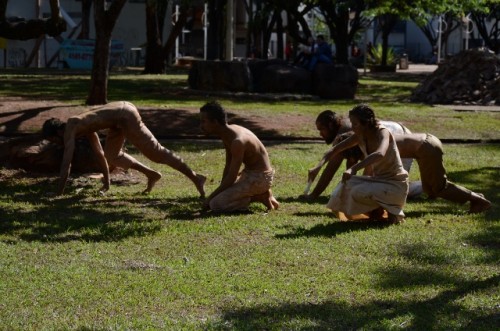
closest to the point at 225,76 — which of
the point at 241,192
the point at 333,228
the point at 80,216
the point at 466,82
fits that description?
the point at 466,82

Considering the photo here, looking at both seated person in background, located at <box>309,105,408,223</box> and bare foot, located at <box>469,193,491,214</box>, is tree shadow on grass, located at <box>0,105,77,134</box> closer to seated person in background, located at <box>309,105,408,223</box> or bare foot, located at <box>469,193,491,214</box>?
seated person in background, located at <box>309,105,408,223</box>

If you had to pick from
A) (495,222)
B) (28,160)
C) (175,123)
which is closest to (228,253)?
(495,222)

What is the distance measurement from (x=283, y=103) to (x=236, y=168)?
11825 mm

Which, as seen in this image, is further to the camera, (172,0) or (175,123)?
(172,0)

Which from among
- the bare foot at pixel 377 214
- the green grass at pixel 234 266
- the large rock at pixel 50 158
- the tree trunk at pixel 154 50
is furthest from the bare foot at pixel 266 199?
the tree trunk at pixel 154 50

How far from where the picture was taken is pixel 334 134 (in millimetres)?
10273

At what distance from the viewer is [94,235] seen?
8750mm

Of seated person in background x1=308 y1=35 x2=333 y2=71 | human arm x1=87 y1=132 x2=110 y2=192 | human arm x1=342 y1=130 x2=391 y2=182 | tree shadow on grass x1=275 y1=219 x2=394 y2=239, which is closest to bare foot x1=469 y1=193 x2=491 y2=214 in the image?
tree shadow on grass x1=275 y1=219 x2=394 y2=239

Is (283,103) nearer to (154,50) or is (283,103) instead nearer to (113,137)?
(113,137)

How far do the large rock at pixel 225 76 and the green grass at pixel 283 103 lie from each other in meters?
0.60

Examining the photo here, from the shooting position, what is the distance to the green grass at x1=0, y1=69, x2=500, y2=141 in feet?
59.1

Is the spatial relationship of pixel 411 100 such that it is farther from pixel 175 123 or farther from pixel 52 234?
pixel 52 234

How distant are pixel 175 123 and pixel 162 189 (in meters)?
5.65

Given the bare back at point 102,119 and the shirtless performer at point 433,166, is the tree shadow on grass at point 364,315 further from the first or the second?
the bare back at point 102,119
